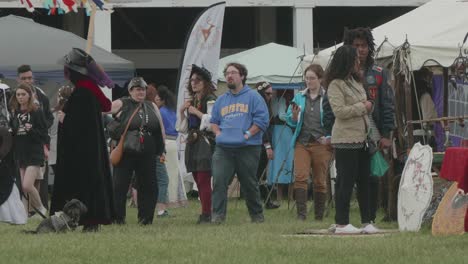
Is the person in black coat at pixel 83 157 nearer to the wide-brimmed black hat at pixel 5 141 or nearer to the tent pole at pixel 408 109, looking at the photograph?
the wide-brimmed black hat at pixel 5 141

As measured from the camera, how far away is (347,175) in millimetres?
12391

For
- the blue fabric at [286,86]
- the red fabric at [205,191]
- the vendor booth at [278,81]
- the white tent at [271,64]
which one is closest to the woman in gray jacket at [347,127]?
the red fabric at [205,191]

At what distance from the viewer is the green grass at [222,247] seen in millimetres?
9883

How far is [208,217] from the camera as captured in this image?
1539 centimetres

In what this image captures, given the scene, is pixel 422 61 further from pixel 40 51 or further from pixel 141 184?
pixel 40 51

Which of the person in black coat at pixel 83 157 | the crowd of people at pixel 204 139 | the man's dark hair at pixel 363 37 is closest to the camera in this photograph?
the crowd of people at pixel 204 139

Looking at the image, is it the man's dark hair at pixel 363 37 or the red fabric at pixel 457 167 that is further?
the man's dark hair at pixel 363 37

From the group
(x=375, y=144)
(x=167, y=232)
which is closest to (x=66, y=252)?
(x=167, y=232)

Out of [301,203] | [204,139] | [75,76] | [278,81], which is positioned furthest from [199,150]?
[278,81]

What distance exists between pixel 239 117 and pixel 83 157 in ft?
7.58

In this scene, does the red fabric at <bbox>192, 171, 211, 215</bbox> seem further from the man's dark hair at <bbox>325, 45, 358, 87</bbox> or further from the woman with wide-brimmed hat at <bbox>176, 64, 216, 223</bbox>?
the man's dark hair at <bbox>325, 45, 358, 87</bbox>

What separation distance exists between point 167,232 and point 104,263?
3279 mm

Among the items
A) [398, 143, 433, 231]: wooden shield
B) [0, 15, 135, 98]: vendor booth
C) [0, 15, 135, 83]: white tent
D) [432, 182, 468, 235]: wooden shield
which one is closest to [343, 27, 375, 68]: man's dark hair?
[398, 143, 433, 231]: wooden shield

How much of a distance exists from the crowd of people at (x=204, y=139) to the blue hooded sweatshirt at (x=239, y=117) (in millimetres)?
→ 11
